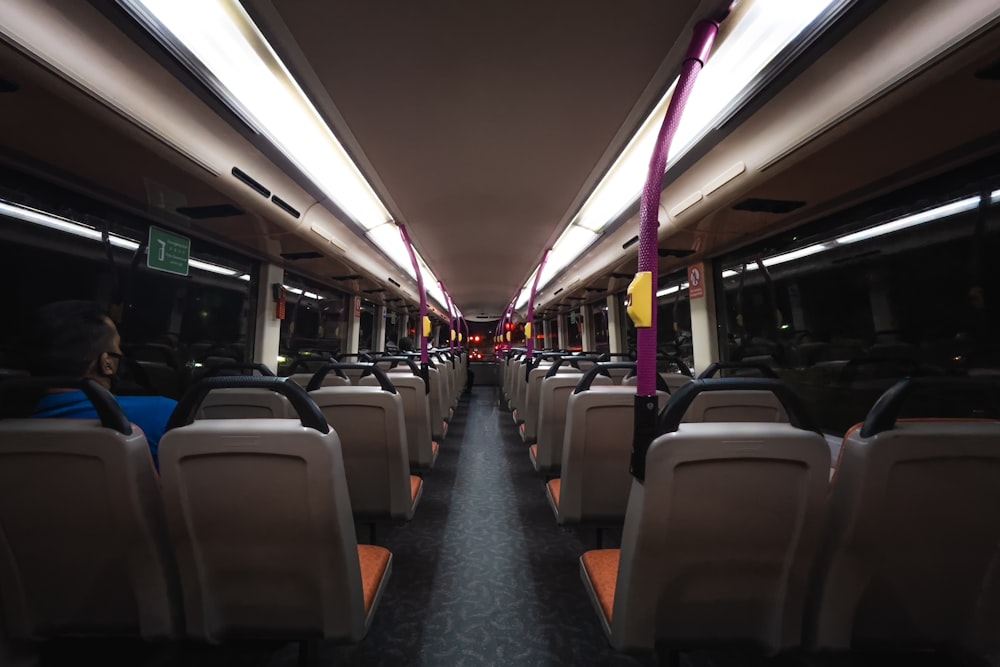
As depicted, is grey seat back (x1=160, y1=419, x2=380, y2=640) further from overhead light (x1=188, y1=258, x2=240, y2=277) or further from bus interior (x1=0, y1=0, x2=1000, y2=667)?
overhead light (x1=188, y1=258, x2=240, y2=277)

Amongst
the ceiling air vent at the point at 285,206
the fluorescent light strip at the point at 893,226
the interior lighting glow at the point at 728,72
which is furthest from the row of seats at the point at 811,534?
the ceiling air vent at the point at 285,206

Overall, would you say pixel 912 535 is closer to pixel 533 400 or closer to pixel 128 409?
pixel 128 409

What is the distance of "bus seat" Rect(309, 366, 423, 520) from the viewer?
211 cm

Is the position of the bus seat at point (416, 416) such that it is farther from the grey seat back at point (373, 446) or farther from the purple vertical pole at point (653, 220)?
the purple vertical pole at point (653, 220)

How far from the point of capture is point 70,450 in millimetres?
1083

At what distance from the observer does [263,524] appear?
1170 millimetres

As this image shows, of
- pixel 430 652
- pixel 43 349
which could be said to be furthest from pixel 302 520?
pixel 43 349

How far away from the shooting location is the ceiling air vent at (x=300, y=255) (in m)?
3.79

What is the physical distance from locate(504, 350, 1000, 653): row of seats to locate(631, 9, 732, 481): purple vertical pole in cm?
17

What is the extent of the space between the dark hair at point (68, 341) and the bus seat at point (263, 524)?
94 cm

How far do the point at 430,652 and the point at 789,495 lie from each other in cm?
151

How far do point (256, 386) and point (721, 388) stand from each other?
1385 millimetres

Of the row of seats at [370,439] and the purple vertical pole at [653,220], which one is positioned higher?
the purple vertical pole at [653,220]

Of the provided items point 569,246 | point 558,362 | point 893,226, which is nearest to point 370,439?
point 558,362
